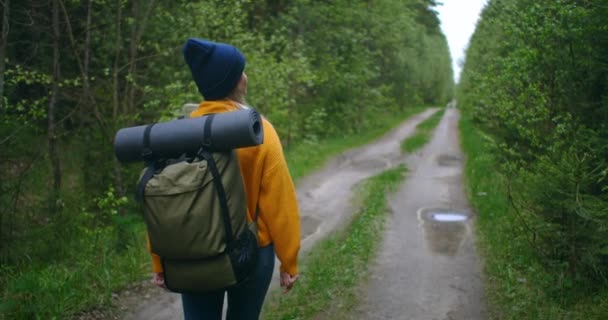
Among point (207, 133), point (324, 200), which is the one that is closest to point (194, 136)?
point (207, 133)

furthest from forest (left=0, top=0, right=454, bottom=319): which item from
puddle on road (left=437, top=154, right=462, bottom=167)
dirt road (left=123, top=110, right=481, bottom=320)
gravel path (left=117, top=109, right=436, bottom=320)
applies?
puddle on road (left=437, top=154, right=462, bottom=167)

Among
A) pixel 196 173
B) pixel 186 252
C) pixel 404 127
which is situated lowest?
pixel 404 127

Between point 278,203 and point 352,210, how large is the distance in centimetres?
772

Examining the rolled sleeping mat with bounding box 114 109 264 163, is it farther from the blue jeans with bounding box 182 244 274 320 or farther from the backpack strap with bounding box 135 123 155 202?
the blue jeans with bounding box 182 244 274 320

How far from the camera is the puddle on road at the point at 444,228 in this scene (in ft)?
25.3

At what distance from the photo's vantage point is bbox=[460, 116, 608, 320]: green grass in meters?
5.01

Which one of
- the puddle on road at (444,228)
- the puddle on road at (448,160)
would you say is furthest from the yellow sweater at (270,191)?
the puddle on road at (448,160)

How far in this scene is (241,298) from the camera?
262cm

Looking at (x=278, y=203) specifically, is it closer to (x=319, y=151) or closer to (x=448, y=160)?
(x=448, y=160)

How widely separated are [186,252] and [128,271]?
4.31 meters

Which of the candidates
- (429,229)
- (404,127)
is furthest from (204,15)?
(404,127)

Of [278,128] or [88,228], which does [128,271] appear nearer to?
[88,228]

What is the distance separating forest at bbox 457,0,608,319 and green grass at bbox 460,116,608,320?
11mm

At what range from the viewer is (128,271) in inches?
247
